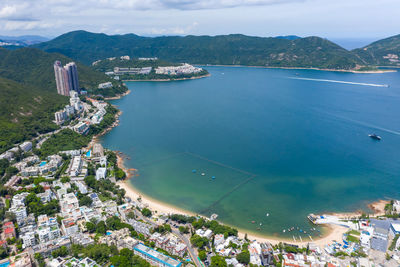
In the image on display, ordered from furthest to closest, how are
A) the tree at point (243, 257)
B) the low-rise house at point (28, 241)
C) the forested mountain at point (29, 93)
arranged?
the forested mountain at point (29, 93)
the low-rise house at point (28, 241)
the tree at point (243, 257)

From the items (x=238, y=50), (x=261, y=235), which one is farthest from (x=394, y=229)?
(x=238, y=50)

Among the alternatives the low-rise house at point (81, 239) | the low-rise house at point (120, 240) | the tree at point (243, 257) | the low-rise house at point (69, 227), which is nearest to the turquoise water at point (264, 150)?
the tree at point (243, 257)

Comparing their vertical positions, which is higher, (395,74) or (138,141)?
(395,74)

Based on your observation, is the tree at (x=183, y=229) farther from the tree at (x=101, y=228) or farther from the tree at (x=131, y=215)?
the tree at (x=101, y=228)

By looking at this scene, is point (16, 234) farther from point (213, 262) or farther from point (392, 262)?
point (392, 262)

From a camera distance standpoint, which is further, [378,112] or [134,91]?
[134,91]

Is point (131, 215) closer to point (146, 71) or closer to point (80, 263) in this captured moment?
point (80, 263)

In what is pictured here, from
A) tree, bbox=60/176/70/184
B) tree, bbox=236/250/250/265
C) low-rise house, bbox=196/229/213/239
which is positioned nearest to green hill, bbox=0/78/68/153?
tree, bbox=60/176/70/184

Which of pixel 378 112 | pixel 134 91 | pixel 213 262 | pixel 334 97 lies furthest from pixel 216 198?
pixel 134 91
